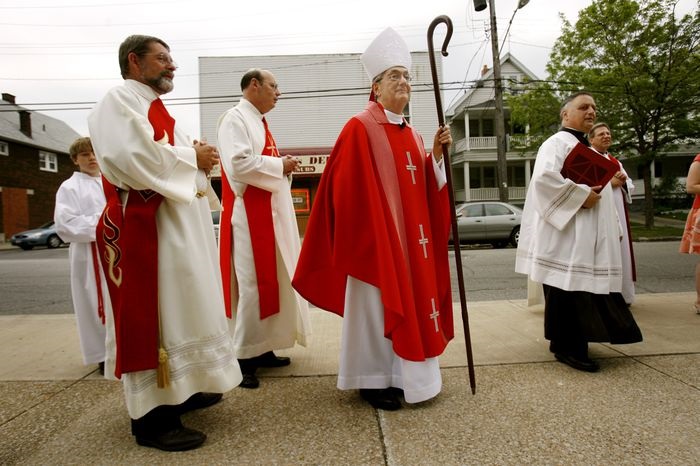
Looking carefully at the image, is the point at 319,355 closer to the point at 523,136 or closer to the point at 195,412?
the point at 195,412

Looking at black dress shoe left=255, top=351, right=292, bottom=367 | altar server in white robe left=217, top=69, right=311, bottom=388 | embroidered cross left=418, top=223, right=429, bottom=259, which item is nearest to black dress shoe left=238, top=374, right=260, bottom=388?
altar server in white robe left=217, top=69, right=311, bottom=388

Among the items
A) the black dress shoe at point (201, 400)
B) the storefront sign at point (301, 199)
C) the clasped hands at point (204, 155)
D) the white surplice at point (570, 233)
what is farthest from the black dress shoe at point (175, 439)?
the storefront sign at point (301, 199)

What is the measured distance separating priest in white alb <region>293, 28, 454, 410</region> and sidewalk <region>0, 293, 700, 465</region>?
23 centimetres

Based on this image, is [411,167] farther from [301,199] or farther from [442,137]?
[301,199]

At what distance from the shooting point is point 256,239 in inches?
129

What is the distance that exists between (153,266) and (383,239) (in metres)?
1.19

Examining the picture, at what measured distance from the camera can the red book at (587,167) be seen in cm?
337

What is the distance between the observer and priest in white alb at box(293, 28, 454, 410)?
8.55 feet

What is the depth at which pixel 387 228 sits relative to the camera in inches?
105

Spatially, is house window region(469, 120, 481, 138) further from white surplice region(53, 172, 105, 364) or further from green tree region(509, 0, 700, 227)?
white surplice region(53, 172, 105, 364)

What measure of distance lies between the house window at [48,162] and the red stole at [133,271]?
31.6m

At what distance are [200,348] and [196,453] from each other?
0.48 m

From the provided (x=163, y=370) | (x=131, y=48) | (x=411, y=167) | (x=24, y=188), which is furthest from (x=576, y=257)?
(x=24, y=188)

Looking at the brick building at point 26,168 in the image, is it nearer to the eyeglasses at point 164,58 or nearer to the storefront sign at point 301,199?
the storefront sign at point 301,199
